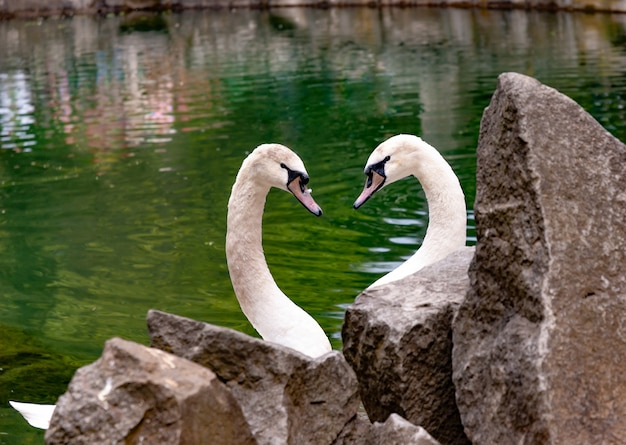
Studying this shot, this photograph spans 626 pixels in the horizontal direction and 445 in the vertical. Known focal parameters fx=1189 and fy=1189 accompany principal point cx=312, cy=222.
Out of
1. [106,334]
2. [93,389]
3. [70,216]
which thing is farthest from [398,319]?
[70,216]

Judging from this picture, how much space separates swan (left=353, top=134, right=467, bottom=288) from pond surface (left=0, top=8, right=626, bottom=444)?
0.98 meters

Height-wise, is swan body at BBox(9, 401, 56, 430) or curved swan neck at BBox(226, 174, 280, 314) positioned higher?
curved swan neck at BBox(226, 174, 280, 314)

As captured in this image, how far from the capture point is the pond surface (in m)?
6.76

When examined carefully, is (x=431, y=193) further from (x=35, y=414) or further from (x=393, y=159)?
(x=35, y=414)

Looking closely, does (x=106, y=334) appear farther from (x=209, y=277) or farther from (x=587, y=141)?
(x=587, y=141)

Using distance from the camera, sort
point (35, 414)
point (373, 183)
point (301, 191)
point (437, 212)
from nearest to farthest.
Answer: point (35, 414)
point (301, 191)
point (437, 212)
point (373, 183)

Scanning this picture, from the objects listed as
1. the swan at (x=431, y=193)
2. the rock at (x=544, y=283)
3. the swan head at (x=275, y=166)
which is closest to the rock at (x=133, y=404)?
the rock at (x=544, y=283)

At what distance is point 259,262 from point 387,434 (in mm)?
1563

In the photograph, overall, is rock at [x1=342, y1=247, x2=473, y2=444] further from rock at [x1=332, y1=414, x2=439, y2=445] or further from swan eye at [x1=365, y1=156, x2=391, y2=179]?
swan eye at [x1=365, y1=156, x2=391, y2=179]

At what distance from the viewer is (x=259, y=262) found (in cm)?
455

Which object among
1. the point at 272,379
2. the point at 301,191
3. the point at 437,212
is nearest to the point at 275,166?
the point at 301,191

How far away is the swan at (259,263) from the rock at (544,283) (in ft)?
4.26

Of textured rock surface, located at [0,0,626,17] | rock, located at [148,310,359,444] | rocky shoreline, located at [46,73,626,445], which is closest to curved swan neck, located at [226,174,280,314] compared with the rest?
rocky shoreline, located at [46,73,626,445]

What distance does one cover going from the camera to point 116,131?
540 inches
